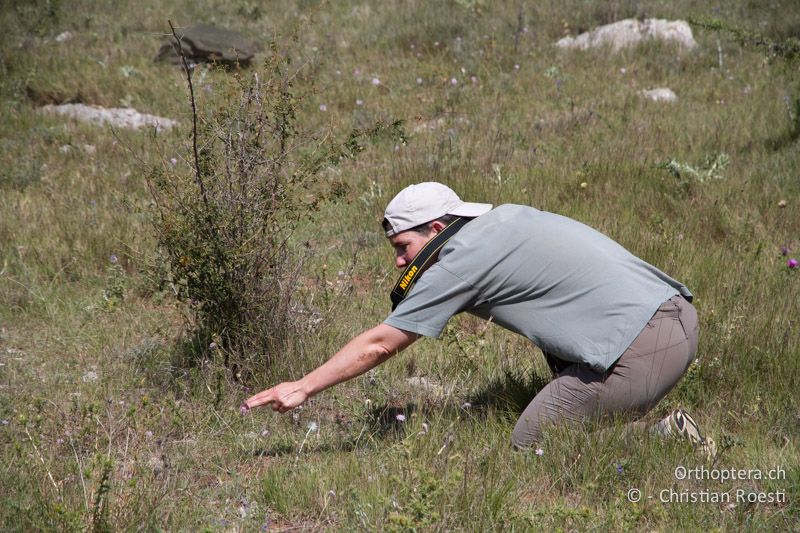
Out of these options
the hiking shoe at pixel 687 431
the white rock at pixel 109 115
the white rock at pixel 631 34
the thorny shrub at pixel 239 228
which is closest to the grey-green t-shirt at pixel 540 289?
the hiking shoe at pixel 687 431

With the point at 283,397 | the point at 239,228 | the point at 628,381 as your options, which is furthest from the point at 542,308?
the point at 239,228

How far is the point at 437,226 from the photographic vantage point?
3791mm

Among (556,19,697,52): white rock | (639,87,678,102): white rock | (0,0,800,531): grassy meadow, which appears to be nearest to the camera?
(0,0,800,531): grassy meadow

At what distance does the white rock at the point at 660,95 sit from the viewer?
30.9 ft

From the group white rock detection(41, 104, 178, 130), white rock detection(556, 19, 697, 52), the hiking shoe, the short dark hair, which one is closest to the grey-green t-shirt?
the short dark hair

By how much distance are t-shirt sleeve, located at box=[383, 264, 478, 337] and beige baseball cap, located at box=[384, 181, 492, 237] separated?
270mm

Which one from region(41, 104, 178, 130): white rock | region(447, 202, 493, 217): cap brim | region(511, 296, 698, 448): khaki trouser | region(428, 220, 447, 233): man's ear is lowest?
region(41, 104, 178, 130): white rock

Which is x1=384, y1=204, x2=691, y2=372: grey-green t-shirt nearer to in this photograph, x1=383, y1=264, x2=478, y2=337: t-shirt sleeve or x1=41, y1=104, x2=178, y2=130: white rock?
Result: x1=383, y1=264, x2=478, y2=337: t-shirt sleeve

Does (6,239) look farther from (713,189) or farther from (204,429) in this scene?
(713,189)

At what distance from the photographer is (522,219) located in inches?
147

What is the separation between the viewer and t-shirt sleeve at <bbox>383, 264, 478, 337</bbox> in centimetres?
355

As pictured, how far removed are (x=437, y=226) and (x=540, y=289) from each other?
52 centimetres

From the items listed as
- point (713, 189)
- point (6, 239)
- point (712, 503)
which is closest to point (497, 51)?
point (713, 189)

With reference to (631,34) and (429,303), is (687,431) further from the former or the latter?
(631,34)
